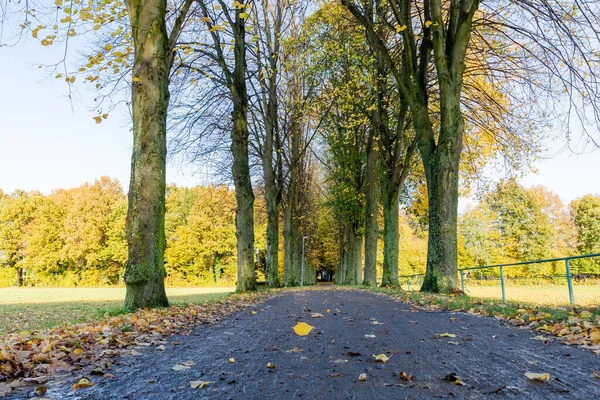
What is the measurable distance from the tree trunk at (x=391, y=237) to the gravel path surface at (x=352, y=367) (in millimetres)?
11348

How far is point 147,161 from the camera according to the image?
720cm

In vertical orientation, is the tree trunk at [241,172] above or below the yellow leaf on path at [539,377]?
above

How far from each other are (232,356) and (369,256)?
15673mm

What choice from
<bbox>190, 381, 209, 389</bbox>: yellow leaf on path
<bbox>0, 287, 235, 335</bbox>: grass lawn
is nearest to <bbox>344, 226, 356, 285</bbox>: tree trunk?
<bbox>0, 287, 235, 335</bbox>: grass lawn

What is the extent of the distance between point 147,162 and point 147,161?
18mm

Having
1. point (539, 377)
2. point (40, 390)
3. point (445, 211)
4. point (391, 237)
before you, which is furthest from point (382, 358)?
point (391, 237)

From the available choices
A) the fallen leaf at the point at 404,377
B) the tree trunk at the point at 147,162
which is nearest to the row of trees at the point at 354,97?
the tree trunk at the point at 147,162

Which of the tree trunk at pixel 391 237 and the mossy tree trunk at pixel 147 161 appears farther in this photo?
the tree trunk at pixel 391 237

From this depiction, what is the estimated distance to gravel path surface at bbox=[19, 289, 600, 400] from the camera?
225cm

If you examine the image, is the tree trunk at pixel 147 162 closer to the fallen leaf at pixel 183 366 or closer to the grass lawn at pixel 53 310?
the grass lawn at pixel 53 310

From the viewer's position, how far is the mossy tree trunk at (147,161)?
22.7ft

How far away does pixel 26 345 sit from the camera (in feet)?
11.4

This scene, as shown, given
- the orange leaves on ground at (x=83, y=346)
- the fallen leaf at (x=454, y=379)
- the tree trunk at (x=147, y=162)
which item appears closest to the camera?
the fallen leaf at (x=454, y=379)

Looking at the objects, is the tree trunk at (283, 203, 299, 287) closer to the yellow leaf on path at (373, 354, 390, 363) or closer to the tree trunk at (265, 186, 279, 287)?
the tree trunk at (265, 186, 279, 287)
